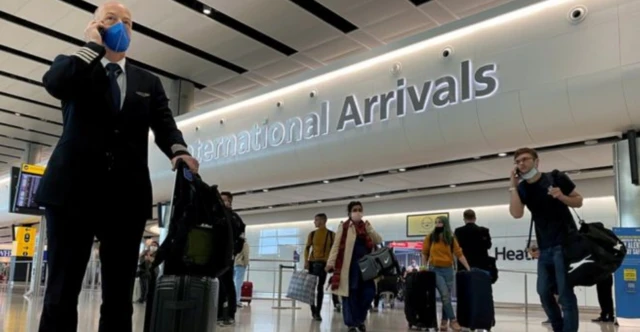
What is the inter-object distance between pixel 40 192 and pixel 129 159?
311mm

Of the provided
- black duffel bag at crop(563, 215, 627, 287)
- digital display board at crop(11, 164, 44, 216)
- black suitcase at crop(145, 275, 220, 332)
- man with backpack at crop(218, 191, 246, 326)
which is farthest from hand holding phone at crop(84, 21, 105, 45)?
digital display board at crop(11, 164, 44, 216)

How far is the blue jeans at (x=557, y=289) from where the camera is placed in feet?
13.0

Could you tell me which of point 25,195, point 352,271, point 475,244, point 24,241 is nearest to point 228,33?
point 352,271

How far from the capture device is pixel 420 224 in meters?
18.8

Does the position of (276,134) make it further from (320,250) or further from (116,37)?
(116,37)

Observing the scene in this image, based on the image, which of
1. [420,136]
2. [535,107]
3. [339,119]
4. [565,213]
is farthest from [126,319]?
[339,119]

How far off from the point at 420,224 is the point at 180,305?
17.3 m

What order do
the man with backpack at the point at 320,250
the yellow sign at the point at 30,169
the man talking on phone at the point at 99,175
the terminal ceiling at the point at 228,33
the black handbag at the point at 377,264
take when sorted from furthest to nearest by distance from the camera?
the yellow sign at the point at 30,169, the terminal ceiling at the point at 228,33, the man with backpack at the point at 320,250, the black handbag at the point at 377,264, the man talking on phone at the point at 99,175

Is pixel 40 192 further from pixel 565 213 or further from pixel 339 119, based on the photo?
pixel 339 119

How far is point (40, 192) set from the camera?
1812mm

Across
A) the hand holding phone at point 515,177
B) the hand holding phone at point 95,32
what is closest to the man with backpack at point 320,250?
the hand holding phone at point 515,177

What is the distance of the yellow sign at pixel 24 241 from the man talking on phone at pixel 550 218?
90.1 feet

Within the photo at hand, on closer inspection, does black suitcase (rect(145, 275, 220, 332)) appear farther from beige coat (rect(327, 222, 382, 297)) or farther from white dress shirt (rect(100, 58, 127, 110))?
beige coat (rect(327, 222, 382, 297))

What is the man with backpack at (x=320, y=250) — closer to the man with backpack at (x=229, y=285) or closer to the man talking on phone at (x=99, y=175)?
the man with backpack at (x=229, y=285)
